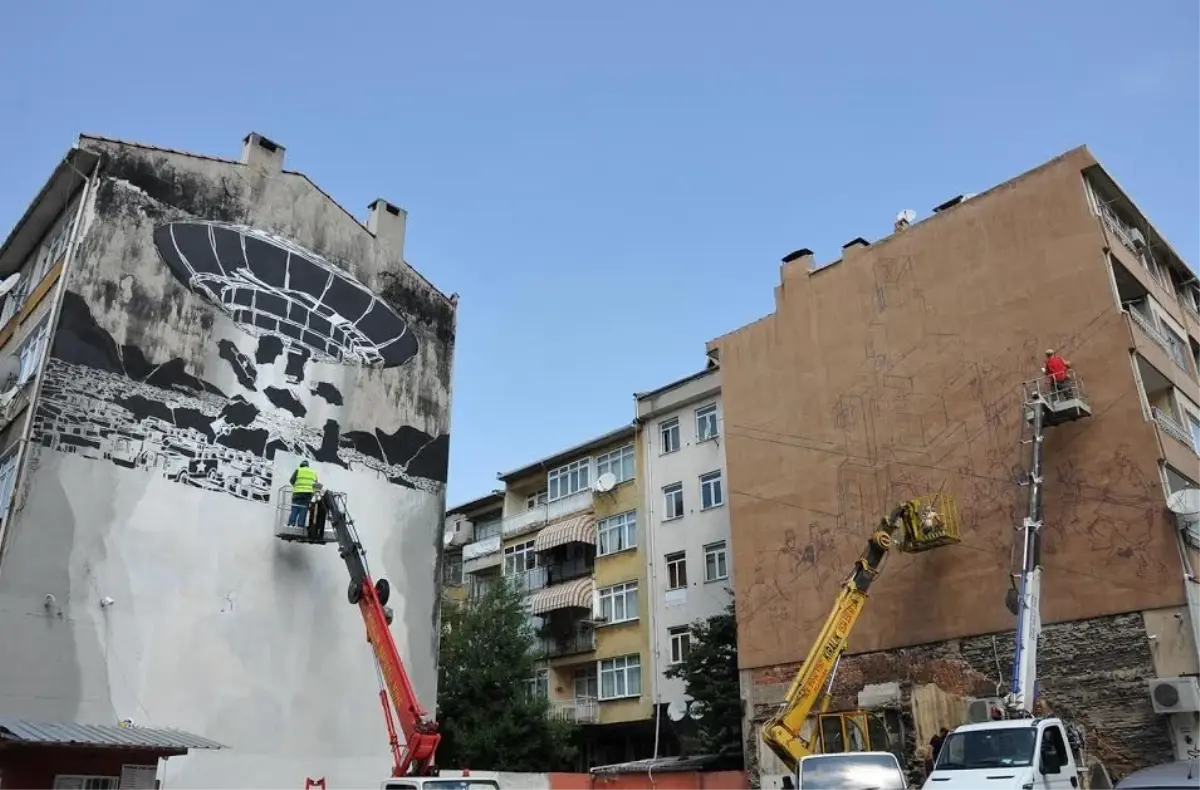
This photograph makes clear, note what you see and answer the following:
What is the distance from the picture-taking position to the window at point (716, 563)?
112 ft

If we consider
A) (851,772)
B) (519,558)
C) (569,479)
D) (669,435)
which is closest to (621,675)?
(519,558)

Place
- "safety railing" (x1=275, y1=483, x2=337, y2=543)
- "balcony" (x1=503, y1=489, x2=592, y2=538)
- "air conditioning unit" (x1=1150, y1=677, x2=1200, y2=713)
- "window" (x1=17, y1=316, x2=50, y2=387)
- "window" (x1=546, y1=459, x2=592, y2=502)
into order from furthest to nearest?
"window" (x1=546, y1=459, x2=592, y2=502), "balcony" (x1=503, y1=489, x2=592, y2=538), "safety railing" (x1=275, y1=483, x2=337, y2=543), "window" (x1=17, y1=316, x2=50, y2=387), "air conditioning unit" (x1=1150, y1=677, x2=1200, y2=713)

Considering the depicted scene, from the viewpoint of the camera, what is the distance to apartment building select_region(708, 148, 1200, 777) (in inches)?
881

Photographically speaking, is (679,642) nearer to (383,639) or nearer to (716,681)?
(716,681)

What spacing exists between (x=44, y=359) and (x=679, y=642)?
22738 mm

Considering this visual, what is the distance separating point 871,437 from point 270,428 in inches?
657

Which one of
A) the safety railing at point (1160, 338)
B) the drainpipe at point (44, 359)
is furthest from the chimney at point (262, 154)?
the safety railing at point (1160, 338)

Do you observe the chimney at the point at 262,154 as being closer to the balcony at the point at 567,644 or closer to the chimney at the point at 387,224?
the chimney at the point at 387,224

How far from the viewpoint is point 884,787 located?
52.7 ft

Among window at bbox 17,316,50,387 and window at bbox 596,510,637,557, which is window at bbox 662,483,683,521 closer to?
window at bbox 596,510,637,557

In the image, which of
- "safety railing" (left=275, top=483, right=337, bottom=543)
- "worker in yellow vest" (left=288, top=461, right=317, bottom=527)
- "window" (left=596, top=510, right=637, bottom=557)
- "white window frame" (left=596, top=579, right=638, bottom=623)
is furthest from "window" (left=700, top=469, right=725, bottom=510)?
"worker in yellow vest" (left=288, top=461, right=317, bottom=527)

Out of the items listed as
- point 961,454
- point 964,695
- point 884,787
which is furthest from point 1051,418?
point 884,787

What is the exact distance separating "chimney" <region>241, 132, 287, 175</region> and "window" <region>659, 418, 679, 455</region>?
1807cm

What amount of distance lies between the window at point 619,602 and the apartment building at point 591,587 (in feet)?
0.13
